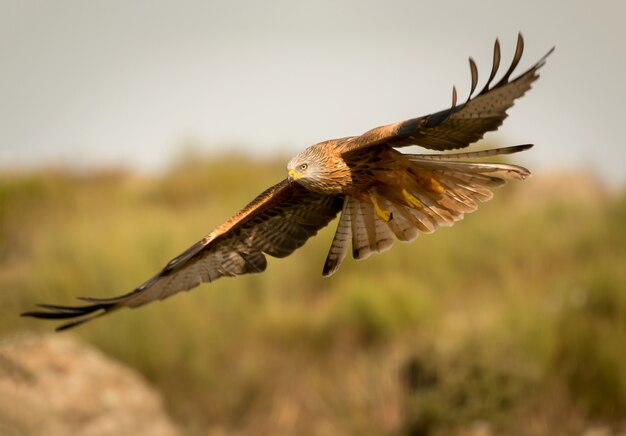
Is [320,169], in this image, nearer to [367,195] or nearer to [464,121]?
[367,195]

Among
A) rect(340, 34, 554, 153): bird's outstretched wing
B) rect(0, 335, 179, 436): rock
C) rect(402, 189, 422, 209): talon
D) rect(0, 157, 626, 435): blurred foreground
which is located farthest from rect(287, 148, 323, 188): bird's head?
rect(0, 157, 626, 435): blurred foreground

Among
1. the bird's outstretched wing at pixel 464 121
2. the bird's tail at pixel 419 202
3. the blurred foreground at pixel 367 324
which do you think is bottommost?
the blurred foreground at pixel 367 324

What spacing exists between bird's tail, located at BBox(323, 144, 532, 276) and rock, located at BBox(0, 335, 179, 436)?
169 inches

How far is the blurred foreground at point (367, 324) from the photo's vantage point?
11.6 meters

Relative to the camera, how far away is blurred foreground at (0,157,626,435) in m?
11.6

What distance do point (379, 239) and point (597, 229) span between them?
1050 cm

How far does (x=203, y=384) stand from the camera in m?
12.7

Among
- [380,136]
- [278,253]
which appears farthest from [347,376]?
[380,136]

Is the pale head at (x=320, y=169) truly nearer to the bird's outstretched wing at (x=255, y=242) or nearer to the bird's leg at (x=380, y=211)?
the bird's leg at (x=380, y=211)

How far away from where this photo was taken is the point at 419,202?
21.3ft

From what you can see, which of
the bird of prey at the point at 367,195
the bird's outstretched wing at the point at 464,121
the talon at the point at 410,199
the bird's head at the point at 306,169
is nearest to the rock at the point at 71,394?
the bird of prey at the point at 367,195

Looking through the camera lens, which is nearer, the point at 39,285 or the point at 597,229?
the point at 39,285

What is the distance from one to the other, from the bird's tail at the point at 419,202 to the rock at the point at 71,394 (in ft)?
14.1

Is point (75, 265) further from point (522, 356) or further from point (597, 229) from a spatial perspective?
point (597, 229)
